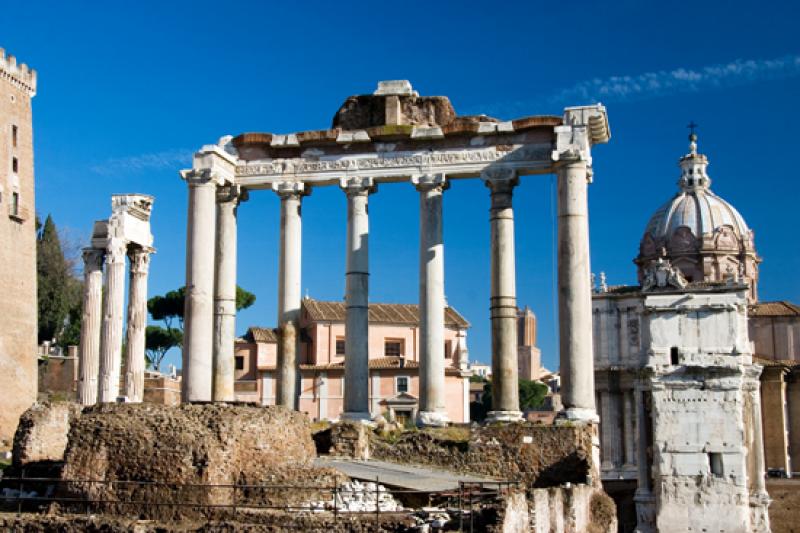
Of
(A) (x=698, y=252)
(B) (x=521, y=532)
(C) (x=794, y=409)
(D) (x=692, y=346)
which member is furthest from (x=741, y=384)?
(B) (x=521, y=532)

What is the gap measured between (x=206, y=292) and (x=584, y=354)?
28.5ft

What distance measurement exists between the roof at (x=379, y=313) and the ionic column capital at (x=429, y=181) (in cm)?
3215

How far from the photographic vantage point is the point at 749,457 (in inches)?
1949

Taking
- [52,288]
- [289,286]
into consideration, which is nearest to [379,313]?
[52,288]

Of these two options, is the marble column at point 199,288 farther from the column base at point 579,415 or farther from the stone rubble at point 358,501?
the column base at point 579,415

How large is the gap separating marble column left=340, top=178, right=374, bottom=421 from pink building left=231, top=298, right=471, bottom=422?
26339 millimetres

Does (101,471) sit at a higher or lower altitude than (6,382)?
lower

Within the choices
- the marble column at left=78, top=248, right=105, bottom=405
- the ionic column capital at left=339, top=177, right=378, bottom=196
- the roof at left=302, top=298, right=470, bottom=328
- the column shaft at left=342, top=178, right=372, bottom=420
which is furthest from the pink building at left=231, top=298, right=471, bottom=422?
the ionic column capital at left=339, top=177, right=378, bottom=196

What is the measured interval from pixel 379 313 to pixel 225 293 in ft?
108

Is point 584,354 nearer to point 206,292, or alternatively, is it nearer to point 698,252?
point 206,292

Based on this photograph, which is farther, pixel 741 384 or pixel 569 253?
pixel 741 384

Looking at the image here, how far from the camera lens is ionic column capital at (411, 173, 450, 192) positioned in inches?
1016

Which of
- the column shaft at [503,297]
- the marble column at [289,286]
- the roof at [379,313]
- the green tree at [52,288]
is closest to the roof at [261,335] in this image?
the roof at [379,313]

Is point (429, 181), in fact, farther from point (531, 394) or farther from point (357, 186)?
point (531, 394)
